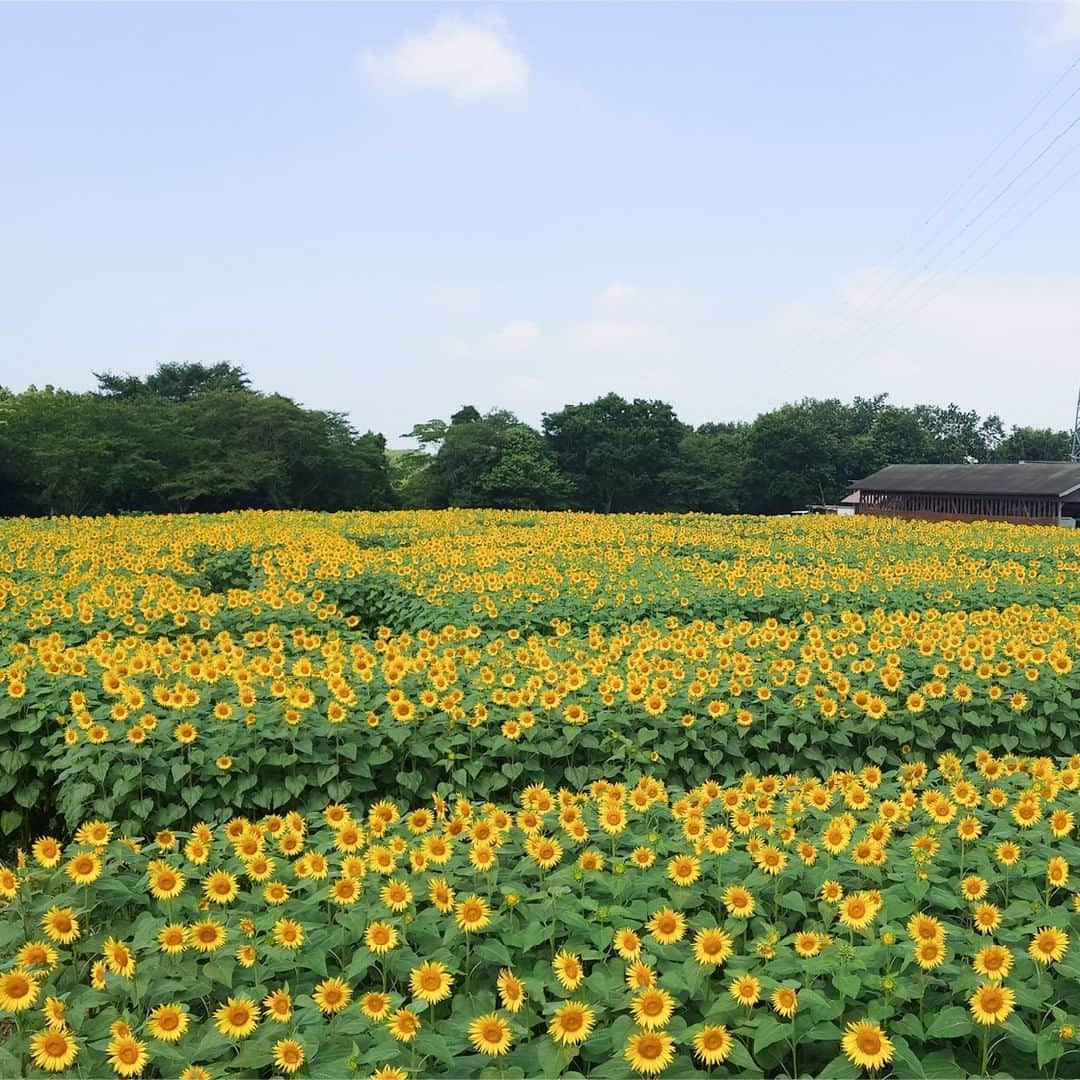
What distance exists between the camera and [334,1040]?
2.26 metres

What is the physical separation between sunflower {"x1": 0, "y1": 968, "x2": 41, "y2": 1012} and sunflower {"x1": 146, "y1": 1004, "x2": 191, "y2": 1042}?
32cm

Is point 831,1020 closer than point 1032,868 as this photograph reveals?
Yes

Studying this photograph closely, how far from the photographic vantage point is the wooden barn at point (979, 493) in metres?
38.5

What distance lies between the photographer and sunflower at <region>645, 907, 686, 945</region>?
256 cm

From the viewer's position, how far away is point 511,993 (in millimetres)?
2307

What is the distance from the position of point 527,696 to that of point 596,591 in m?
4.14

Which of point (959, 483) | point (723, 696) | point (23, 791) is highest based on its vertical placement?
point (959, 483)

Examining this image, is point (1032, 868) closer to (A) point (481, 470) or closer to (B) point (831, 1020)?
(B) point (831, 1020)

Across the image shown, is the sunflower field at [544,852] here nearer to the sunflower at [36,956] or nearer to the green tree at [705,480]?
the sunflower at [36,956]

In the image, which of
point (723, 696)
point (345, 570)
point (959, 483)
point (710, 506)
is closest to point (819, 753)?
point (723, 696)

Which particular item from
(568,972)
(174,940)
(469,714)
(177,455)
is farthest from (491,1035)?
(177,455)

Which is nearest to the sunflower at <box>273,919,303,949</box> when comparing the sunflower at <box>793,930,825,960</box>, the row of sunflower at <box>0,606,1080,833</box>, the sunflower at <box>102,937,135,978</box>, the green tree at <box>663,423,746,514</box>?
the sunflower at <box>102,937,135,978</box>

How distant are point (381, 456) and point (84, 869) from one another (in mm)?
44659

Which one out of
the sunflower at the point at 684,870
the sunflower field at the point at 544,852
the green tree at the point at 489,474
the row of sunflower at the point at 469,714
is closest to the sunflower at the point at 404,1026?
the sunflower field at the point at 544,852
